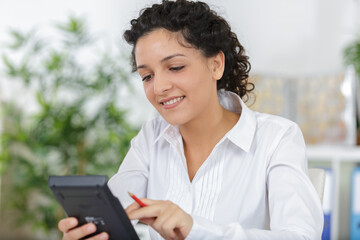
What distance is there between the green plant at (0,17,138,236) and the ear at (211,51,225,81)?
1.81m

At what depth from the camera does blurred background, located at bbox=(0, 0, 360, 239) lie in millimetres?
2971

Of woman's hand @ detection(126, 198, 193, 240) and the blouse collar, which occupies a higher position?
the blouse collar

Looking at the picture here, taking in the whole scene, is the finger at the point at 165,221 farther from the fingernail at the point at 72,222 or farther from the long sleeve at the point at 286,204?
the fingernail at the point at 72,222

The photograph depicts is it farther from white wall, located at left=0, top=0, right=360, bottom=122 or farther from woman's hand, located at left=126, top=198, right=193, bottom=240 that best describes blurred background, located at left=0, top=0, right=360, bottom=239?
woman's hand, located at left=126, top=198, right=193, bottom=240

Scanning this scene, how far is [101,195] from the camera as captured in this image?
906 millimetres

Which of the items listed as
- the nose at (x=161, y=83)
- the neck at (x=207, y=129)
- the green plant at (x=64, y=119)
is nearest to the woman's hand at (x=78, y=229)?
the nose at (x=161, y=83)

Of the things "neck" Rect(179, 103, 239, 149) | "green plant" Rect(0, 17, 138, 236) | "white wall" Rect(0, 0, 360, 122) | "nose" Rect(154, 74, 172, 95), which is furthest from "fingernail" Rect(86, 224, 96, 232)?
"white wall" Rect(0, 0, 360, 122)

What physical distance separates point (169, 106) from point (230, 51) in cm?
32

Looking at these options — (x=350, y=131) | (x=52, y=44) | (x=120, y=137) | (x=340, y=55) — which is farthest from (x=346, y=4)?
(x=52, y=44)

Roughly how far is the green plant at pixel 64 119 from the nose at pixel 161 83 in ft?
6.25

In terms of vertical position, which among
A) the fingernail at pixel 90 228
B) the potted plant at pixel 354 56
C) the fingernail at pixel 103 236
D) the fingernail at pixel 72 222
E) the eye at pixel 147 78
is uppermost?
the potted plant at pixel 354 56

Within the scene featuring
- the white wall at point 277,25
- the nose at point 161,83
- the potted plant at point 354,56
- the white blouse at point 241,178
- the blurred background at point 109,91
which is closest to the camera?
the white blouse at point 241,178

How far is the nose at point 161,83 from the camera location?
130cm

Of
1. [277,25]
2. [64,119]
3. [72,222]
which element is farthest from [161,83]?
[277,25]
